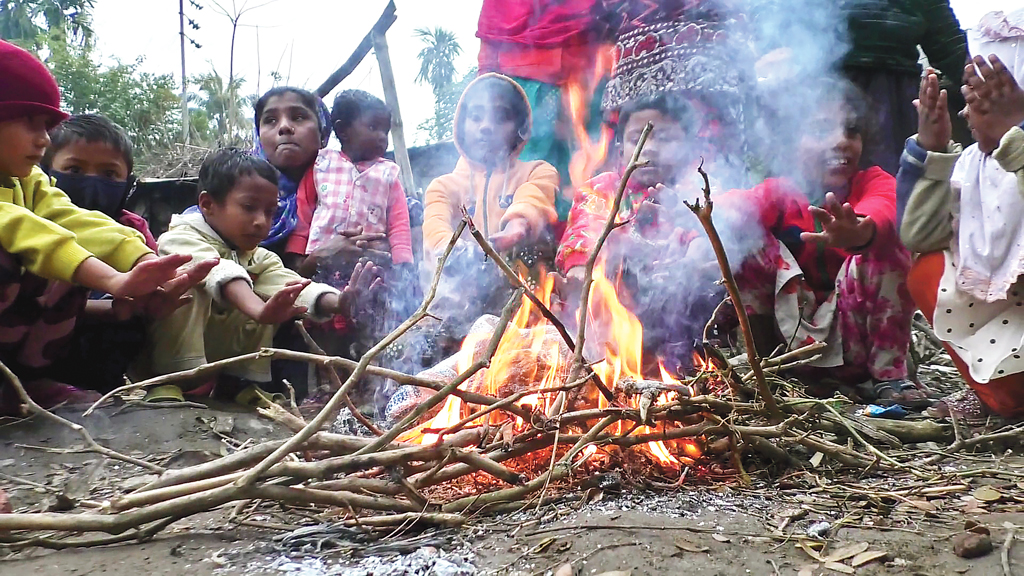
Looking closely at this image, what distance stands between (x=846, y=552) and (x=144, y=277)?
7.24 feet

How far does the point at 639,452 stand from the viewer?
6.05 ft

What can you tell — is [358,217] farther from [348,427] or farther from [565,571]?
[565,571]

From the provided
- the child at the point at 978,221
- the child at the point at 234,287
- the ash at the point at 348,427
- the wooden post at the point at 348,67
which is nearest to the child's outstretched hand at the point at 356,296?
the child at the point at 234,287

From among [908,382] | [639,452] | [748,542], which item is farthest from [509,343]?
[908,382]

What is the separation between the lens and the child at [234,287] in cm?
286

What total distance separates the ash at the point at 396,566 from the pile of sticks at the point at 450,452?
13 cm

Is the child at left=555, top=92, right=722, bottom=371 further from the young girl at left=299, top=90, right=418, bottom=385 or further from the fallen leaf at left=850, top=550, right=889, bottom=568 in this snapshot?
the fallen leaf at left=850, top=550, right=889, bottom=568

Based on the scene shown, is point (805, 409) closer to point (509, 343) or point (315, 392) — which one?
point (509, 343)

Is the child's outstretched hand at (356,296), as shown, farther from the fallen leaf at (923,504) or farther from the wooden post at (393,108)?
the wooden post at (393,108)

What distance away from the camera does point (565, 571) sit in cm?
122

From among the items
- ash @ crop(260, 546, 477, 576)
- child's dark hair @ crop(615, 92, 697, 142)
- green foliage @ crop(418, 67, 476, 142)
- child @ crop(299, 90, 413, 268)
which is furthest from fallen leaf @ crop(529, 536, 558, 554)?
green foliage @ crop(418, 67, 476, 142)

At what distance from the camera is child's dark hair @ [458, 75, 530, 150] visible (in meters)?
3.76

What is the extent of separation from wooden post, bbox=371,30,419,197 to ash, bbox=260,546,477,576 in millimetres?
3948

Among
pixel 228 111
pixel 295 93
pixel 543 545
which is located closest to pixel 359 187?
pixel 295 93
